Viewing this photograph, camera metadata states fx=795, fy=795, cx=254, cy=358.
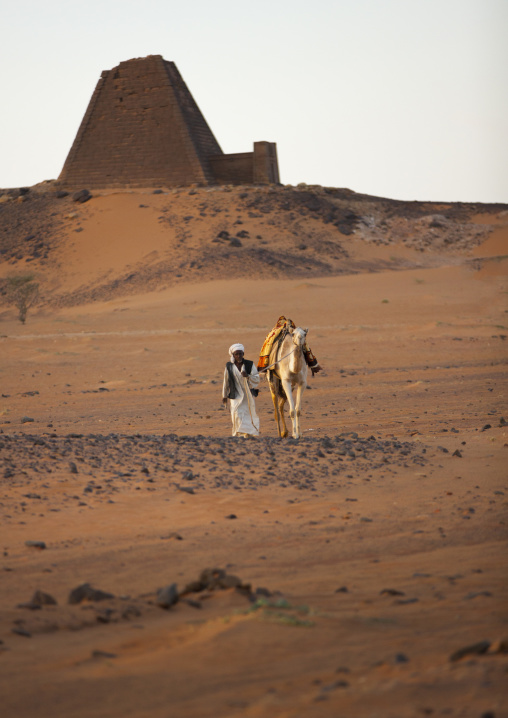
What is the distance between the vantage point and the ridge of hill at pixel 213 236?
137ft

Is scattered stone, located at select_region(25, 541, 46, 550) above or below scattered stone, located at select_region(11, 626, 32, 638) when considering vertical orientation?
above

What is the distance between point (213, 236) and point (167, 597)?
136ft

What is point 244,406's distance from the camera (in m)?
10.5

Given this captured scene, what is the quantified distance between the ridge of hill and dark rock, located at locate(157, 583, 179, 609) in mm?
35320

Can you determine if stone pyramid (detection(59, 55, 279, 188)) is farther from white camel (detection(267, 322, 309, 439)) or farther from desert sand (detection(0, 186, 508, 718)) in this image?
white camel (detection(267, 322, 309, 439))

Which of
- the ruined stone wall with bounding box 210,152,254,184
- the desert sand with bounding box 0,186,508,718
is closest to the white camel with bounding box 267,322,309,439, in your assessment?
the desert sand with bounding box 0,186,508,718

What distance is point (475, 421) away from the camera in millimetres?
11789

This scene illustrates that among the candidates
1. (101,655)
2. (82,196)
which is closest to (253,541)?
(101,655)

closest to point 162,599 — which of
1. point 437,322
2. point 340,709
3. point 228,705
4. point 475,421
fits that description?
point 228,705

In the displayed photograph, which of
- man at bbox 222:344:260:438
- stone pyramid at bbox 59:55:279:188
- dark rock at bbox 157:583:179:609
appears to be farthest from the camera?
stone pyramid at bbox 59:55:279:188

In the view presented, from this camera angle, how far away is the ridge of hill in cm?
4181

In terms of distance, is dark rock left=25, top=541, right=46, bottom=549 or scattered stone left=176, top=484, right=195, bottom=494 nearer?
dark rock left=25, top=541, right=46, bottom=549

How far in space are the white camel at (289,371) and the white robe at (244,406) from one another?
48 cm

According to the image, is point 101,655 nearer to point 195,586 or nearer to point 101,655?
point 101,655
